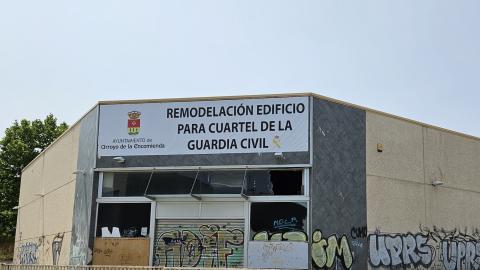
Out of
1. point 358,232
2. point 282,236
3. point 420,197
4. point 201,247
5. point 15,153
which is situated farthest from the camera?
point 15,153

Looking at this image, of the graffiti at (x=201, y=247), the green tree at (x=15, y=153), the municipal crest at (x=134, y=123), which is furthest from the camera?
the green tree at (x=15, y=153)

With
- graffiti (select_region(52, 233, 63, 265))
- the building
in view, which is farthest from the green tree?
the building

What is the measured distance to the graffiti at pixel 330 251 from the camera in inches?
690

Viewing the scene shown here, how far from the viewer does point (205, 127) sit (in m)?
18.9

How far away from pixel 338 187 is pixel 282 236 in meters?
2.42

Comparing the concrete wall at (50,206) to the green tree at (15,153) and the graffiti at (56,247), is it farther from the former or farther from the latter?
the green tree at (15,153)

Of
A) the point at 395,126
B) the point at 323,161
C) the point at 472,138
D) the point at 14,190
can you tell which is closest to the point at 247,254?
the point at 323,161

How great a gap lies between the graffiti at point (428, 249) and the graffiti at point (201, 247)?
173 inches

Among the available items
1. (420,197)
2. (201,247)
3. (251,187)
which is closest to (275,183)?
(251,187)

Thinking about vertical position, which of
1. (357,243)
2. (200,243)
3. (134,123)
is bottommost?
(200,243)

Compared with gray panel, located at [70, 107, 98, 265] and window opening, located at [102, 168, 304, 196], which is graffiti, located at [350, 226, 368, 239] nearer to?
window opening, located at [102, 168, 304, 196]

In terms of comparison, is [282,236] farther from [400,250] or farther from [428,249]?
[428,249]

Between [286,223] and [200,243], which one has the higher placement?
[286,223]

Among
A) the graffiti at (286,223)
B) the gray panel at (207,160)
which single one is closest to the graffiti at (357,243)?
the graffiti at (286,223)
